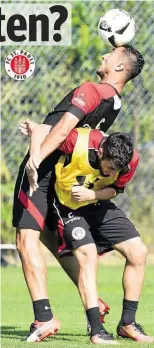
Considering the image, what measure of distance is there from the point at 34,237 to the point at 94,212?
409 mm

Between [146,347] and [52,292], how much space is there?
3744 millimetres

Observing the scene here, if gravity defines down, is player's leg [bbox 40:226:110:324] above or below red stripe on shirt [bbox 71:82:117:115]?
below

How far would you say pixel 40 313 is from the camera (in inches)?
263

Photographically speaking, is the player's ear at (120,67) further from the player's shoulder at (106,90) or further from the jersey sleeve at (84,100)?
the jersey sleeve at (84,100)

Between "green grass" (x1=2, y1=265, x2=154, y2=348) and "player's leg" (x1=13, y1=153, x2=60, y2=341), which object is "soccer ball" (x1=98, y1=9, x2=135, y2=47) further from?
"green grass" (x1=2, y1=265, x2=154, y2=348)

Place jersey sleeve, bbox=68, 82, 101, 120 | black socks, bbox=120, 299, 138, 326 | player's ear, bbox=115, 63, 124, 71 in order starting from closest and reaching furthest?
1. jersey sleeve, bbox=68, 82, 101, 120
2. black socks, bbox=120, 299, 138, 326
3. player's ear, bbox=115, 63, 124, 71

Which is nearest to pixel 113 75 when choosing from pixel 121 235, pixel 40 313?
pixel 121 235

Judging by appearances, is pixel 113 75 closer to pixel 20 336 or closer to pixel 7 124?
pixel 20 336

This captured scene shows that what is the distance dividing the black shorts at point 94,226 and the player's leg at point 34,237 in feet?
0.46

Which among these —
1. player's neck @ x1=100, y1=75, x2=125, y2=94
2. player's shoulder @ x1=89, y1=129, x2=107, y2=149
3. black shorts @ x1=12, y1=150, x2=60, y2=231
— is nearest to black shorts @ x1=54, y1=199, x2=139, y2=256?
black shorts @ x1=12, y1=150, x2=60, y2=231

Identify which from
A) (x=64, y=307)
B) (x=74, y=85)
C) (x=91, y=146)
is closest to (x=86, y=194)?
(x=91, y=146)

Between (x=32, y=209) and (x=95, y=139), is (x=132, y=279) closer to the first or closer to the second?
(x=32, y=209)

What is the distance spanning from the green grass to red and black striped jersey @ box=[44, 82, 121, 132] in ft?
4.45

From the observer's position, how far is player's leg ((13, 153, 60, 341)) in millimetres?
6684
